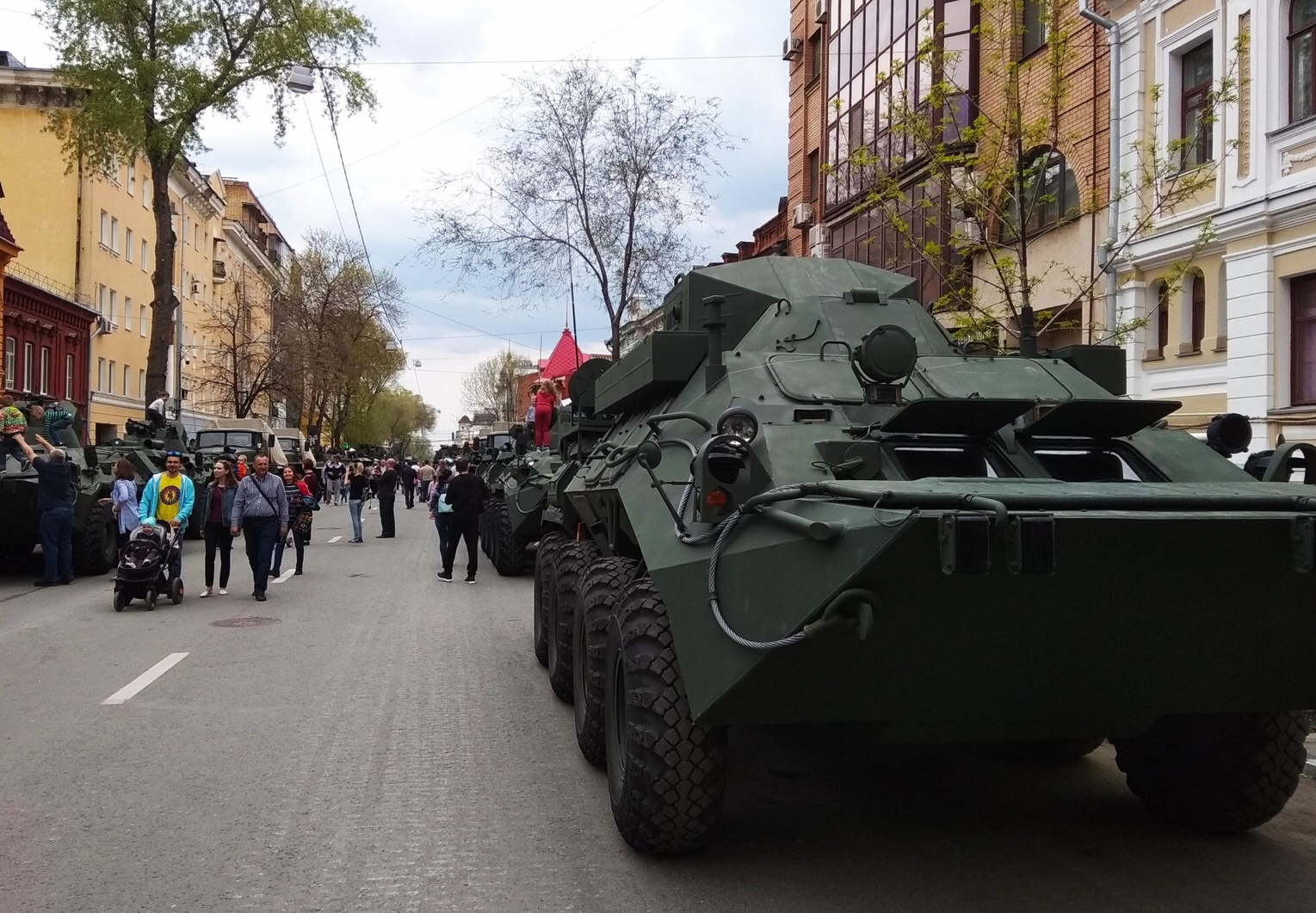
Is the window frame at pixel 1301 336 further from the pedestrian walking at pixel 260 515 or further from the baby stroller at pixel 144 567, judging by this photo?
the baby stroller at pixel 144 567

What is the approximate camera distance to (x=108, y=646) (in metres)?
10.1

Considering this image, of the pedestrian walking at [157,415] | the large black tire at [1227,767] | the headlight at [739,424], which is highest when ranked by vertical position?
the pedestrian walking at [157,415]

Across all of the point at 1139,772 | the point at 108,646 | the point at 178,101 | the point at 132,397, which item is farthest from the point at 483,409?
the point at 1139,772

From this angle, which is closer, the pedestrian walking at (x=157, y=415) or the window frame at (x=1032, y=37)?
the window frame at (x=1032, y=37)

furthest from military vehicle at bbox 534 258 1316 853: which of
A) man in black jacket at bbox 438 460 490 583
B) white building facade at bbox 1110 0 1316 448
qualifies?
man in black jacket at bbox 438 460 490 583

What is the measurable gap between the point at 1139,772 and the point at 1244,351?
36.7 feet

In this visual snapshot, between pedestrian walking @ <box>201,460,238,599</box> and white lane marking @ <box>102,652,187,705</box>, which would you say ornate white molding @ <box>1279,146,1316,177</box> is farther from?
white lane marking @ <box>102,652,187,705</box>

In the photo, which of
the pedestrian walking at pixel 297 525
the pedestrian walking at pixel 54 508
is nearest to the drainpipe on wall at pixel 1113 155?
A: the pedestrian walking at pixel 297 525

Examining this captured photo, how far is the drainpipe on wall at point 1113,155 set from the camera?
16.5 m

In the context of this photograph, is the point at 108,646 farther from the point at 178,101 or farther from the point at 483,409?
the point at 483,409

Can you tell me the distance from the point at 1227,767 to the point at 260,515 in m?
10.3

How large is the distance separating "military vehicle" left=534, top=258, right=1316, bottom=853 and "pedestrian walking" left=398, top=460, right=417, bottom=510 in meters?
34.2

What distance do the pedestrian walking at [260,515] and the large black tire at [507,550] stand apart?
3.69m

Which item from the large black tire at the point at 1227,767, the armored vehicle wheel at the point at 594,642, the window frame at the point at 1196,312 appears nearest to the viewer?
the large black tire at the point at 1227,767
